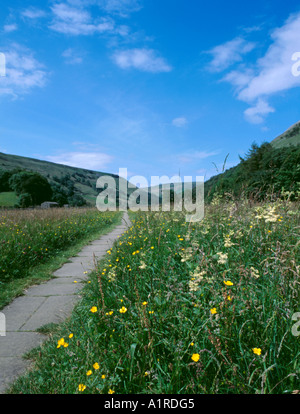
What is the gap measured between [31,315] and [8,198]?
4657 centimetres

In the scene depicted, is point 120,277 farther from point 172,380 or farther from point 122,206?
point 122,206

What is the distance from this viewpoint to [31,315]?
9.40 ft

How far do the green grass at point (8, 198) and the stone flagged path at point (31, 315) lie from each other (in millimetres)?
41655

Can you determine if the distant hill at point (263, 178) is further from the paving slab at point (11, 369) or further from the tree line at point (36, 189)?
the tree line at point (36, 189)

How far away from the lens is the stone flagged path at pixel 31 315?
6.59 ft

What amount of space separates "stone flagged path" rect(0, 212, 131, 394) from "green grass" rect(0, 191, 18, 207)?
137 ft

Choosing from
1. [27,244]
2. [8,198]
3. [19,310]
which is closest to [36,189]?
[8,198]

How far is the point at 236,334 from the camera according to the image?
1.58 meters

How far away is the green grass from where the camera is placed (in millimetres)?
40381

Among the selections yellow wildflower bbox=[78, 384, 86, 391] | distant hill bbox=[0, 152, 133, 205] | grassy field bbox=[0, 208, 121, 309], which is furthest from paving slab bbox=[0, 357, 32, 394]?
distant hill bbox=[0, 152, 133, 205]

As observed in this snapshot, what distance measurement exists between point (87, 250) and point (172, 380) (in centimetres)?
530

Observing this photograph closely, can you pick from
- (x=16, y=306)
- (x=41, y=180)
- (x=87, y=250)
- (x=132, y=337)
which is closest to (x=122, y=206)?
(x=87, y=250)

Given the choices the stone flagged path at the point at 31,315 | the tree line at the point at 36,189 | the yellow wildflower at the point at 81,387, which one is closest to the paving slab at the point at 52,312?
Answer: the stone flagged path at the point at 31,315
